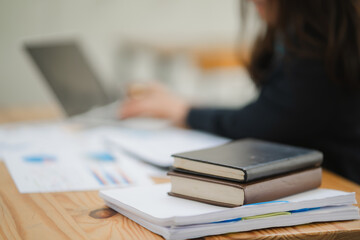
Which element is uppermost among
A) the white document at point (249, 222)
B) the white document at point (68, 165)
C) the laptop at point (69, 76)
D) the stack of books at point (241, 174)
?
the laptop at point (69, 76)

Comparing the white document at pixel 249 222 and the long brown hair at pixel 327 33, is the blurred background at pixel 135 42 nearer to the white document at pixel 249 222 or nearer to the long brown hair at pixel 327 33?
Result: the long brown hair at pixel 327 33

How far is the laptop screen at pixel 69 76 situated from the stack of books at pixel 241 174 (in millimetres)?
664

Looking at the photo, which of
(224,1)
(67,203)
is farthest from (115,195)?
(224,1)

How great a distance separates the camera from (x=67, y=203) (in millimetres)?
560

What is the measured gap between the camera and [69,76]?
1188 mm

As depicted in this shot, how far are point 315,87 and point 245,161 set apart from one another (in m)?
0.42

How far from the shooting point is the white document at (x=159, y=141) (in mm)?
796

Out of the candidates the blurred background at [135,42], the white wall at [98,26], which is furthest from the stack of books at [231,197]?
the white wall at [98,26]

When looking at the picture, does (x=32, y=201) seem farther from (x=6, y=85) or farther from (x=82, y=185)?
(x=6, y=85)

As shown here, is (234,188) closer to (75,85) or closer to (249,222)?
(249,222)

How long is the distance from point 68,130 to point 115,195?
2.00 ft

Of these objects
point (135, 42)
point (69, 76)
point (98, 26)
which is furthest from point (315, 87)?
point (135, 42)

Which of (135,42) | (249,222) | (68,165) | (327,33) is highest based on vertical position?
(135,42)

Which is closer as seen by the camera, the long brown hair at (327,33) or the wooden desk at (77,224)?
the wooden desk at (77,224)
